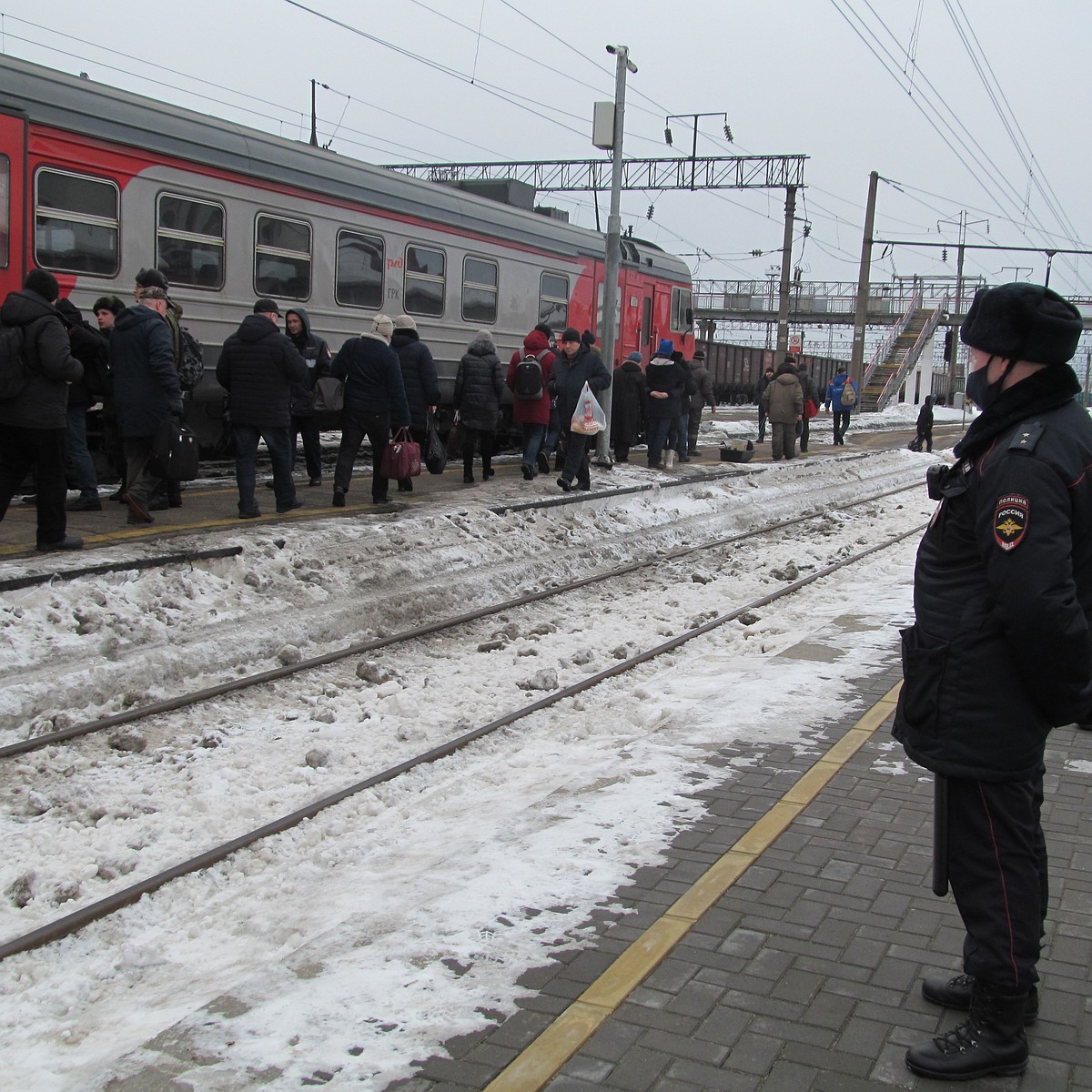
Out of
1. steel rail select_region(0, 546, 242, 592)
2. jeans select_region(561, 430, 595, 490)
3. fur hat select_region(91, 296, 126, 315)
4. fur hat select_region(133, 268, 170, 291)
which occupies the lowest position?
steel rail select_region(0, 546, 242, 592)

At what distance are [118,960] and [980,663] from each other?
2956mm

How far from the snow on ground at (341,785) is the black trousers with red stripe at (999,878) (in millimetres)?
1288

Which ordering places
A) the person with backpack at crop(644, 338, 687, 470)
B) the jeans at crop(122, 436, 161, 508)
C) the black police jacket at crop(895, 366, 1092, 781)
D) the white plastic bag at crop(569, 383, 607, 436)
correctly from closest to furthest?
the black police jacket at crop(895, 366, 1092, 781), the jeans at crop(122, 436, 161, 508), the white plastic bag at crop(569, 383, 607, 436), the person with backpack at crop(644, 338, 687, 470)

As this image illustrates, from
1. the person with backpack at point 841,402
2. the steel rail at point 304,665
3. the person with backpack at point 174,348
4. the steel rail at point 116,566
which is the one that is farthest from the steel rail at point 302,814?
the person with backpack at point 841,402

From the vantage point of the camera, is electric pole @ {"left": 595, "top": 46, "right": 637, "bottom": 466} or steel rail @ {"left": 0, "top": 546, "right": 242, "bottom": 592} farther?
electric pole @ {"left": 595, "top": 46, "right": 637, "bottom": 466}

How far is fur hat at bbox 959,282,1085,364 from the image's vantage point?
322cm

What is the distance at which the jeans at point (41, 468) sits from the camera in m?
8.75

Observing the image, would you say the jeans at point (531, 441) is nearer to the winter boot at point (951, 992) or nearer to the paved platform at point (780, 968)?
the paved platform at point (780, 968)

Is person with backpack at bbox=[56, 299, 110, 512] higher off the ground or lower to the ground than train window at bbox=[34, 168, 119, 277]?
lower

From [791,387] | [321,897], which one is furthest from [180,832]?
[791,387]

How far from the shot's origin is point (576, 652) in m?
8.62

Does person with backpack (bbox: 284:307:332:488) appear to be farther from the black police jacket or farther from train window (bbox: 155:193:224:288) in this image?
the black police jacket

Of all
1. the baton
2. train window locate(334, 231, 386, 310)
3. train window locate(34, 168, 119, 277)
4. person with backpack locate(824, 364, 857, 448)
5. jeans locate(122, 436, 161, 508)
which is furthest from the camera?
person with backpack locate(824, 364, 857, 448)

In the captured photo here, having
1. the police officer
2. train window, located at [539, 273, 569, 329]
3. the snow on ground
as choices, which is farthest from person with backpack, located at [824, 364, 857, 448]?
the police officer
